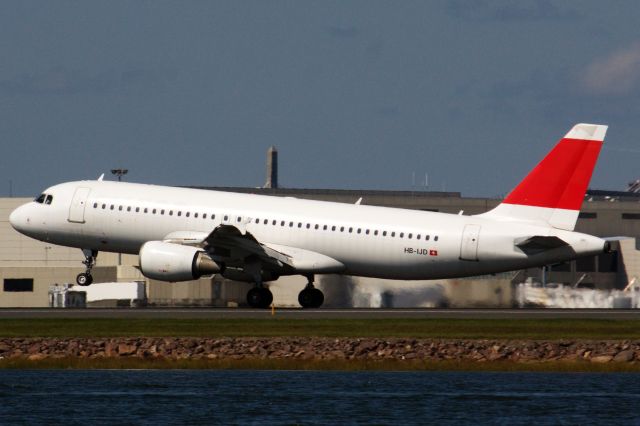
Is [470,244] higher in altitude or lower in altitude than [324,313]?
higher

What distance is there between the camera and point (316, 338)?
5166cm

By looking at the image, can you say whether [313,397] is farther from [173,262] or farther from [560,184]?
[560,184]

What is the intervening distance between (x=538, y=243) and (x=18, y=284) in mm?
47921

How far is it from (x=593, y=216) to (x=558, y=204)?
230ft

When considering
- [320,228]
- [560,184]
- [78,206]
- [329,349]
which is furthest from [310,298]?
[329,349]

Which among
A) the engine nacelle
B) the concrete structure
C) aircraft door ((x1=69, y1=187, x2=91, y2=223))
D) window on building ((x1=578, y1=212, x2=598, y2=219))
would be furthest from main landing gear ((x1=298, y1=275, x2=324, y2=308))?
the concrete structure

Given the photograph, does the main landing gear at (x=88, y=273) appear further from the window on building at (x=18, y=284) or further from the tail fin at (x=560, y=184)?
the window on building at (x=18, y=284)

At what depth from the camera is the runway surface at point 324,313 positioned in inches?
2418

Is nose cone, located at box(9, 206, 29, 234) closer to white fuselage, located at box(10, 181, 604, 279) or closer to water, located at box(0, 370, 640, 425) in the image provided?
white fuselage, located at box(10, 181, 604, 279)

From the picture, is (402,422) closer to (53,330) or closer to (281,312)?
(53,330)

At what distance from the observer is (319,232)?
218 feet

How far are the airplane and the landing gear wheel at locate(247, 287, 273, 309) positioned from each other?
46 millimetres

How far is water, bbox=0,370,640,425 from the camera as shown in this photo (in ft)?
126

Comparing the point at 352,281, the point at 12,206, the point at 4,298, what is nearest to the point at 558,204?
the point at 352,281
